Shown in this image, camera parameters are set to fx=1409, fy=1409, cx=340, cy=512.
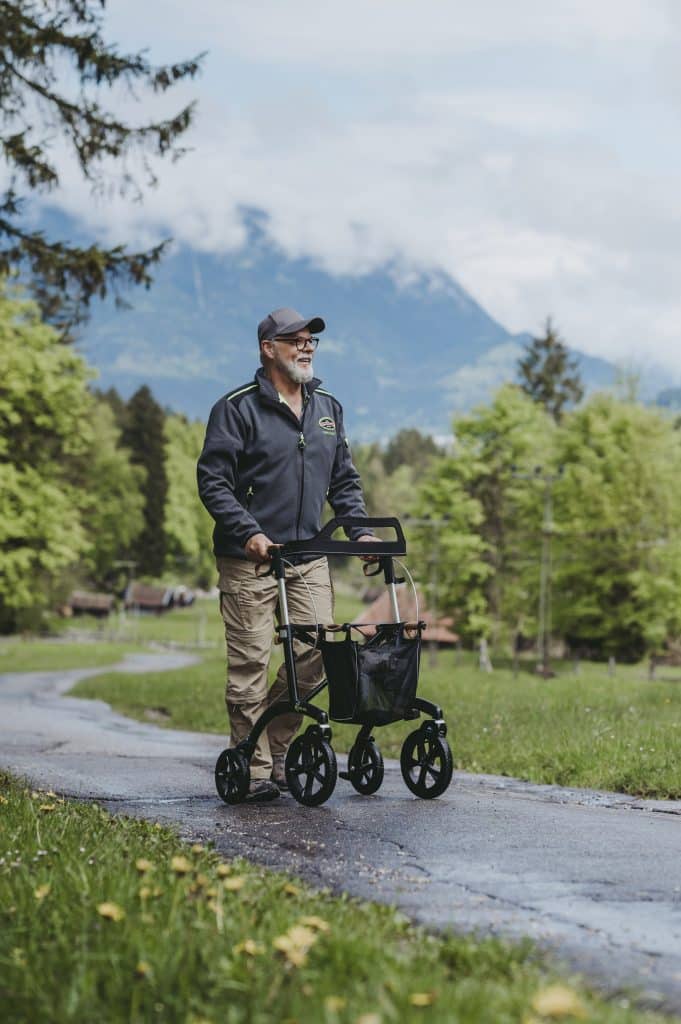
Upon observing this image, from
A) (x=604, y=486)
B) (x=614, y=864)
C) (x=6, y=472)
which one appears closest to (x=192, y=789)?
(x=614, y=864)

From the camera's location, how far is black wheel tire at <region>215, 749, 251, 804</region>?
23.3 ft

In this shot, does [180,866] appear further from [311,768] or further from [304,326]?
[304,326]

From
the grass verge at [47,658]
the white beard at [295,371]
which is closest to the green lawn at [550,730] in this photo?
the white beard at [295,371]

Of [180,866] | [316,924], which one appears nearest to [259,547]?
[180,866]

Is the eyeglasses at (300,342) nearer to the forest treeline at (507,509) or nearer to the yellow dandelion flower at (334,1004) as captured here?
the yellow dandelion flower at (334,1004)

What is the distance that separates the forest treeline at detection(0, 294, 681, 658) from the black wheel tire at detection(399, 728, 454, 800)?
108 ft

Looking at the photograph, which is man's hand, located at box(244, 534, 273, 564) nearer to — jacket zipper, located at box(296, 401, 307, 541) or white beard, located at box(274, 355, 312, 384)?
jacket zipper, located at box(296, 401, 307, 541)

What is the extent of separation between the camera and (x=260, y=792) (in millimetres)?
7156

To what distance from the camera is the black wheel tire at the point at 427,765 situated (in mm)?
7066

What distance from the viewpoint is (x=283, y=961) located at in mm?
3506

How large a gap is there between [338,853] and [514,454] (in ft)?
183

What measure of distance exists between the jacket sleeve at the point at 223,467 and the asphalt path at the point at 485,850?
145cm

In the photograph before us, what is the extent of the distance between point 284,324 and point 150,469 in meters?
106

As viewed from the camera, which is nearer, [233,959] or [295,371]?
[233,959]
